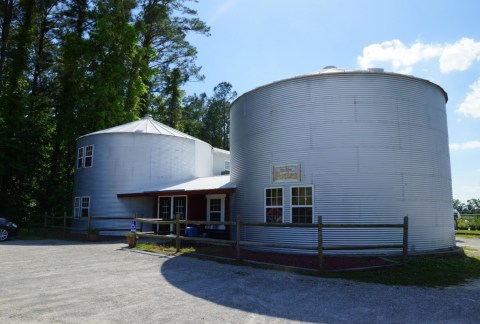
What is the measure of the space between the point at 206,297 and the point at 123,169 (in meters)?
17.1

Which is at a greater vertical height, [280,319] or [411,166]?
[411,166]

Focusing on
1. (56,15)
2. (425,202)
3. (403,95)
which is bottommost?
(425,202)

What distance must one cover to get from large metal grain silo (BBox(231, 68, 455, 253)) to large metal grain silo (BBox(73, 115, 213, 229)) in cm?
1061

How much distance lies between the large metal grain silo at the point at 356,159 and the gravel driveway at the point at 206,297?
160 inches

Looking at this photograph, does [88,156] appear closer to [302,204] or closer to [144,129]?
[144,129]

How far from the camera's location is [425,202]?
13.7 meters

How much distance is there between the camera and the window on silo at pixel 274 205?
47.4 ft

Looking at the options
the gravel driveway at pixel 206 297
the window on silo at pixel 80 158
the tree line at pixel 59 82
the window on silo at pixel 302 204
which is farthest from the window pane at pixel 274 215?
the tree line at pixel 59 82

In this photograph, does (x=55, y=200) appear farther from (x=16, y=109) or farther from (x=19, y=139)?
(x=16, y=109)

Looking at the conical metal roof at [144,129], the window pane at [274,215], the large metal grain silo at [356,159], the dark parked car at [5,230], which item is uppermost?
the conical metal roof at [144,129]

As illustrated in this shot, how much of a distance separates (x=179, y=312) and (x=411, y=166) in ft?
34.7

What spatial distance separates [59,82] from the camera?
112 feet

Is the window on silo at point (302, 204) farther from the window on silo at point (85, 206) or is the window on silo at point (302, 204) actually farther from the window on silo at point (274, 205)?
the window on silo at point (85, 206)

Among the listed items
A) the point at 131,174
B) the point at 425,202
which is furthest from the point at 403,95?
the point at 131,174
